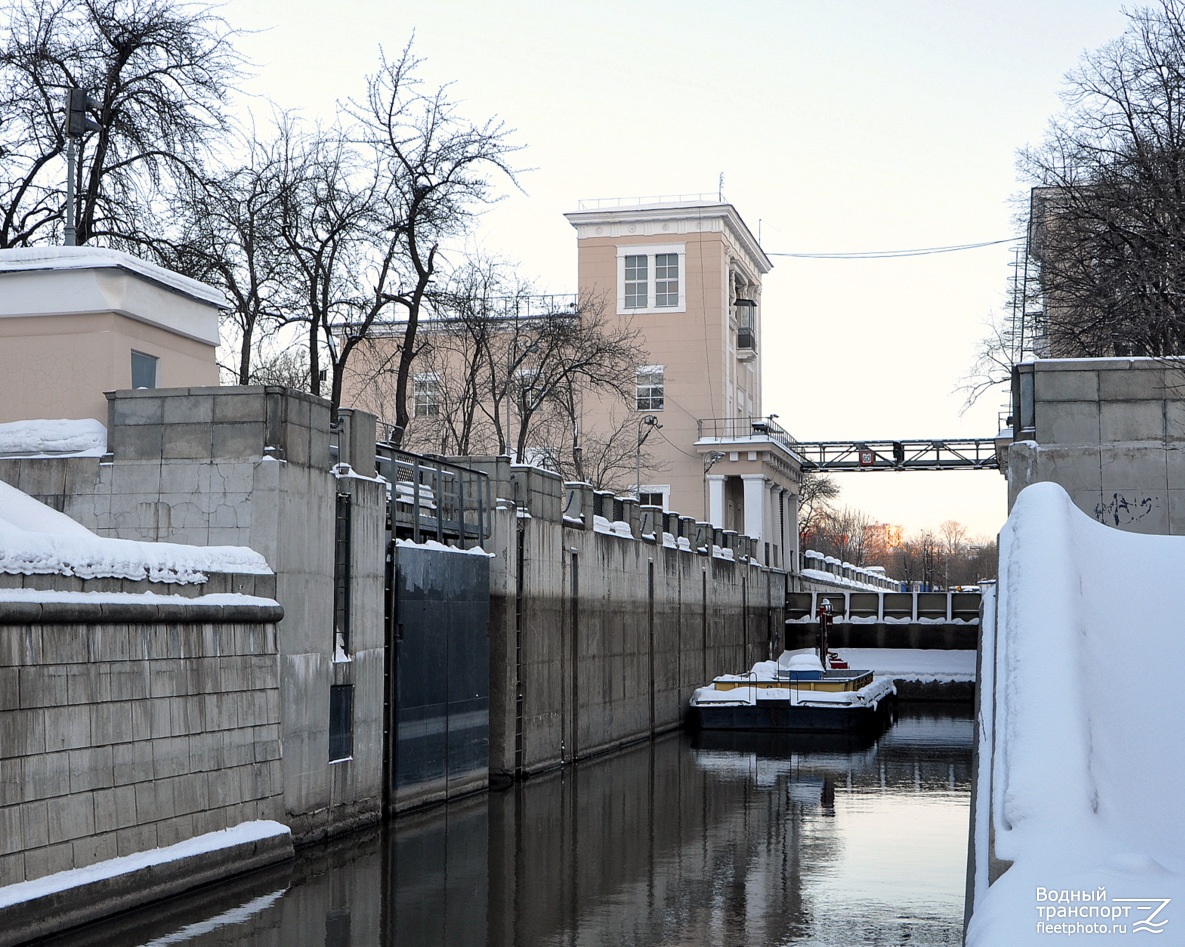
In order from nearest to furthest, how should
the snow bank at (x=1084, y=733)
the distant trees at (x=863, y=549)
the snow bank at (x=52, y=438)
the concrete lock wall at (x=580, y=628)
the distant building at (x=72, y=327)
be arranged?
1. the snow bank at (x=1084, y=733)
2. the snow bank at (x=52, y=438)
3. the distant building at (x=72, y=327)
4. the concrete lock wall at (x=580, y=628)
5. the distant trees at (x=863, y=549)

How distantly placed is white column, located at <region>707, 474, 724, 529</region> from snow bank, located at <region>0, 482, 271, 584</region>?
152 ft

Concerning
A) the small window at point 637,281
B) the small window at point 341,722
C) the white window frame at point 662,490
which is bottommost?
the small window at point 341,722

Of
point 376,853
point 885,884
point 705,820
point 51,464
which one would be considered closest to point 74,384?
point 51,464

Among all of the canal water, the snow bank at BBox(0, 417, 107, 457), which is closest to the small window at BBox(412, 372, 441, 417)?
the canal water

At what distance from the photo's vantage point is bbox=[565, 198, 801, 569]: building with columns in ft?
206

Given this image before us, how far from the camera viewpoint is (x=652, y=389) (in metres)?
63.8

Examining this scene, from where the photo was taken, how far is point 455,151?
31.7 m

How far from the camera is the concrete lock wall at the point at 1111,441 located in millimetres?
17547

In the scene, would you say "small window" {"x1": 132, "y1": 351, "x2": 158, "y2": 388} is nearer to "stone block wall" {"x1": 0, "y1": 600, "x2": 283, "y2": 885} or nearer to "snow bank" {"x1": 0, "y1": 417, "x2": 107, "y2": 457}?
"snow bank" {"x1": 0, "y1": 417, "x2": 107, "y2": 457}

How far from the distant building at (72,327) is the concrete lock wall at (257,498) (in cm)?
199

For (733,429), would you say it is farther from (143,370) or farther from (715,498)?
(143,370)

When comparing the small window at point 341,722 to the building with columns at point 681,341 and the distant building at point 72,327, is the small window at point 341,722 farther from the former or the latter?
the building with columns at point 681,341

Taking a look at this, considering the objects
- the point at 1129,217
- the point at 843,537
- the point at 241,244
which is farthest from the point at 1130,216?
the point at 843,537

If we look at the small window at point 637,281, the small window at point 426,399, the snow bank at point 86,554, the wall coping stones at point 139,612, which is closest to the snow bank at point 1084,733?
the wall coping stones at point 139,612
